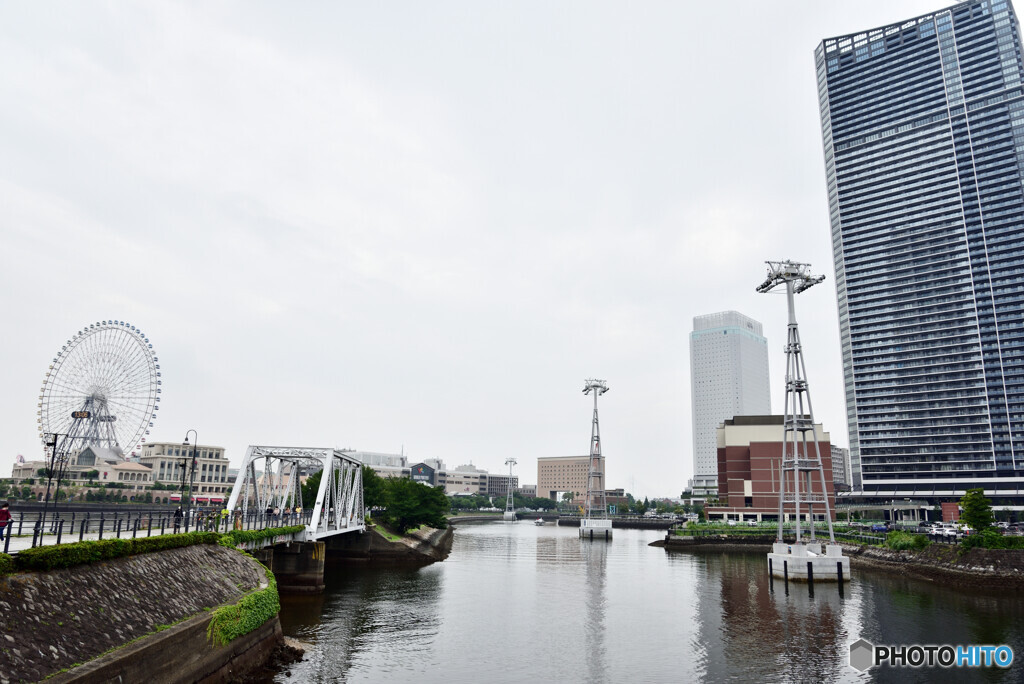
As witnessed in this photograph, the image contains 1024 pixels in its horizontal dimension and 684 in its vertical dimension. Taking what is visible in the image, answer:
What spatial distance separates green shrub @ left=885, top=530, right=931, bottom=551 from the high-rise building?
12128 cm

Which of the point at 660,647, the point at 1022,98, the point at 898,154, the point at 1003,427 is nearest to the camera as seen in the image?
the point at 660,647

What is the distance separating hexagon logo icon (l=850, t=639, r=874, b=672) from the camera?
103 ft

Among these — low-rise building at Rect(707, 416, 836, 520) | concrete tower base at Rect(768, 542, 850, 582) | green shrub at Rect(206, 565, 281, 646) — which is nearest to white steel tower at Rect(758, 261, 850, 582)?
concrete tower base at Rect(768, 542, 850, 582)

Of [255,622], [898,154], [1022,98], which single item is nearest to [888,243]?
[898,154]

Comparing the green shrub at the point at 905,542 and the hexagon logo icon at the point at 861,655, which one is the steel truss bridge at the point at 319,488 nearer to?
the hexagon logo icon at the point at 861,655

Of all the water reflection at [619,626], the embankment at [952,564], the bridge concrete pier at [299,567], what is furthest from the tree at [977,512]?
the bridge concrete pier at [299,567]

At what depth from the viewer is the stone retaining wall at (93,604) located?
17.0 m

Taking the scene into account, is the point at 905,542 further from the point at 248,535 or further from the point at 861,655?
the point at 248,535

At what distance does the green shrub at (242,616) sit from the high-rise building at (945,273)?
192481 mm

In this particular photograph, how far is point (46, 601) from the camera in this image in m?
19.1

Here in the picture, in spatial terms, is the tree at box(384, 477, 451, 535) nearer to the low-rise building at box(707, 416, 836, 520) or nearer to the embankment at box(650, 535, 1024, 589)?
the embankment at box(650, 535, 1024, 589)

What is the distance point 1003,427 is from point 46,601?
208 metres

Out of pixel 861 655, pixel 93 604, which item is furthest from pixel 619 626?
pixel 93 604

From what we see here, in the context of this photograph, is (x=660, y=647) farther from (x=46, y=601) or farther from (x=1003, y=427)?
(x=1003, y=427)
